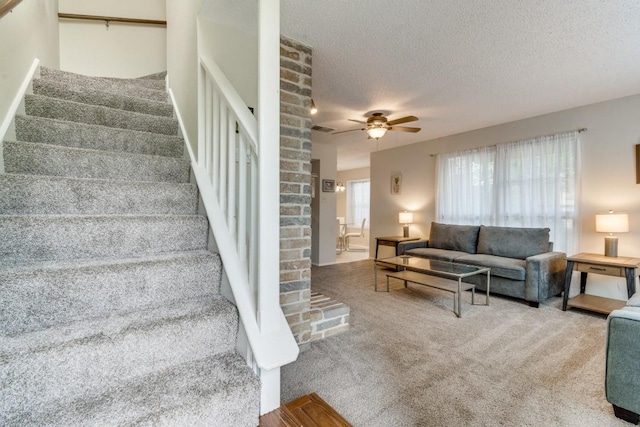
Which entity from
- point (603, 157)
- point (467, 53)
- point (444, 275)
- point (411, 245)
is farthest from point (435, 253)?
point (467, 53)

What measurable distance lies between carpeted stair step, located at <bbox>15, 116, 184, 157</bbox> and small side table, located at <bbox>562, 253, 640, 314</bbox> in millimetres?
4004

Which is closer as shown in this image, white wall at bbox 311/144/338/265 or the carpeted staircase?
the carpeted staircase

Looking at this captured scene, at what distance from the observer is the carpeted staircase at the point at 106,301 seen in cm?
88

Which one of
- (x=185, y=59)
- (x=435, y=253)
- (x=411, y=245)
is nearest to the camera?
(x=185, y=59)

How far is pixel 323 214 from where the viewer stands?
583 cm

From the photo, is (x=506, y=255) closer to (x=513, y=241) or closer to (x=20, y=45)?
(x=513, y=241)

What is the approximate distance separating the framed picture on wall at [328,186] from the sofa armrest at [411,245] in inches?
69.6

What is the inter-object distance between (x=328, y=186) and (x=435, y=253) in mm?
2445

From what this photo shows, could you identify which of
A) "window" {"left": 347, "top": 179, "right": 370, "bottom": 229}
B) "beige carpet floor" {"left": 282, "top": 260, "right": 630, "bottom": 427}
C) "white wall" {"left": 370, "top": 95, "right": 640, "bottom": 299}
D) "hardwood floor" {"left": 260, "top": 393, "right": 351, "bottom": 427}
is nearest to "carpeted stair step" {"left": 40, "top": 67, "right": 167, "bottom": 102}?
"beige carpet floor" {"left": 282, "top": 260, "right": 630, "bottom": 427}

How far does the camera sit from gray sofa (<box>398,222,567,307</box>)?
323cm

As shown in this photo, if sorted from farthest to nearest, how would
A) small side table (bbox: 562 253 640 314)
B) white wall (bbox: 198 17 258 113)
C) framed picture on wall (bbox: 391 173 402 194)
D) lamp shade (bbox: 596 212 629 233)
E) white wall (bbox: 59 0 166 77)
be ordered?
framed picture on wall (bbox: 391 173 402 194), white wall (bbox: 59 0 166 77), lamp shade (bbox: 596 212 629 233), small side table (bbox: 562 253 640 314), white wall (bbox: 198 17 258 113)

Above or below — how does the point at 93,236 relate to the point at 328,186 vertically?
below

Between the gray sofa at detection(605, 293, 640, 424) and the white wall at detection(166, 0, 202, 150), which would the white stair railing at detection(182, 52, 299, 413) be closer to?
the white wall at detection(166, 0, 202, 150)

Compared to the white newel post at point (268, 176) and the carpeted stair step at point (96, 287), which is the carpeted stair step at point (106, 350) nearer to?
the carpeted stair step at point (96, 287)
